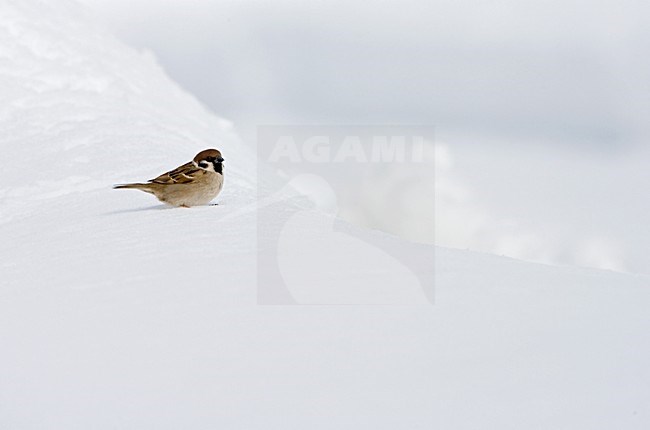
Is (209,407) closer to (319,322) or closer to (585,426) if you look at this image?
(319,322)

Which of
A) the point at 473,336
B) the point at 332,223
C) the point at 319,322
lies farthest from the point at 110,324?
the point at 332,223

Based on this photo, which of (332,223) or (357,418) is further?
(332,223)

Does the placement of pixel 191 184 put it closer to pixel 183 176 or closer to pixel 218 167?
pixel 183 176

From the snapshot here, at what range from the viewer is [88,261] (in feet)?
13.6

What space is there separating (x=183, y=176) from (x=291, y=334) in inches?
97.5

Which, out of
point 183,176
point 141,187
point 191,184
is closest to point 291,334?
point 191,184

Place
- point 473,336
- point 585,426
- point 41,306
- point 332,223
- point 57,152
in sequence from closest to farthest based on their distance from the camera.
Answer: point 585,426 → point 473,336 → point 41,306 → point 332,223 → point 57,152

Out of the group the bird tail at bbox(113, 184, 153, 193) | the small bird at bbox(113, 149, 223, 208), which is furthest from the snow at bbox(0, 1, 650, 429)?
the bird tail at bbox(113, 184, 153, 193)

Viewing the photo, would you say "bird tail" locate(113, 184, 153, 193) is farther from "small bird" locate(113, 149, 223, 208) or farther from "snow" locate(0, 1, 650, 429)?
"snow" locate(0, 1, 650, 429)

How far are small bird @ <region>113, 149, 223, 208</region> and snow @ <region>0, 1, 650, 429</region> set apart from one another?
7.8 inches

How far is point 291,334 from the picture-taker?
314 cm

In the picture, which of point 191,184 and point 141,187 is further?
point 141,187

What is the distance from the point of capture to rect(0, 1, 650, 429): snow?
269cm

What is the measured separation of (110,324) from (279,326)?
1.99 ft
